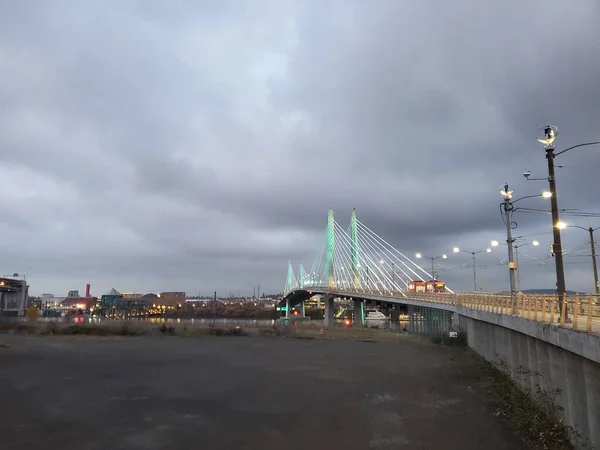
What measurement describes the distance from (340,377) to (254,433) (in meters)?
16.1

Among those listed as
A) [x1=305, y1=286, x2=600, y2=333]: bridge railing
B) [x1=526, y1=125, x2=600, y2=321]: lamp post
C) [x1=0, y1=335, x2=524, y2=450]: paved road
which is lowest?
[x1=0, y1=335, x2=524, y2=450]: paved road

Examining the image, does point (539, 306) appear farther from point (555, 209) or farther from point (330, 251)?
point (330, 251)

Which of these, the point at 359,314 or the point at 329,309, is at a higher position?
the point at 329,309

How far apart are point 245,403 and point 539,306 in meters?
17.1

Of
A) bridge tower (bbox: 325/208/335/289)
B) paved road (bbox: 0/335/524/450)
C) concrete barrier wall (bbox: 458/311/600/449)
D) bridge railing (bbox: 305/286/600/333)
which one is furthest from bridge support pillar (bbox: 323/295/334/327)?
concrete barrier wall (bbox: 458/311/600/449)

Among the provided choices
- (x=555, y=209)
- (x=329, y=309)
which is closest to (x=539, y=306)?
(x=555, y=209)

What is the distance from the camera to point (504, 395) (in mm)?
25234

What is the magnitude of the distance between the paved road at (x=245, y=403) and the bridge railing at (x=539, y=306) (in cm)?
539

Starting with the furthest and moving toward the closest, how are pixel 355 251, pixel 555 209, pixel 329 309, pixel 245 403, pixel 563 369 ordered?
1. pixel 329 309
2. pixel 355 251
3. pixel 245 403
4. pixel 555 209
5. pixel 563 369

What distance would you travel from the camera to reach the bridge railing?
15289 millimetres

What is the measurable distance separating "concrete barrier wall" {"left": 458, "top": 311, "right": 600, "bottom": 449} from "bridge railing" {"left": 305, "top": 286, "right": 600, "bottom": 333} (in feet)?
1.85

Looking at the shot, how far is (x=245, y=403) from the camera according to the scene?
→ 26.0m

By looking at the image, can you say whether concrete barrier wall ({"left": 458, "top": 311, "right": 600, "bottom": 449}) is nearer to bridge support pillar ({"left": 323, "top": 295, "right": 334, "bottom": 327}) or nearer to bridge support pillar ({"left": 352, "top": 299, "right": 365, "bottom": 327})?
bridge support pillar ({"left": 352, "top": 299, "right": 365, "bottom": 327})

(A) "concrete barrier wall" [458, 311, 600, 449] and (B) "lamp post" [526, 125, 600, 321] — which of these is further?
(B) "lamp post" [526, 125, 600, 321]
